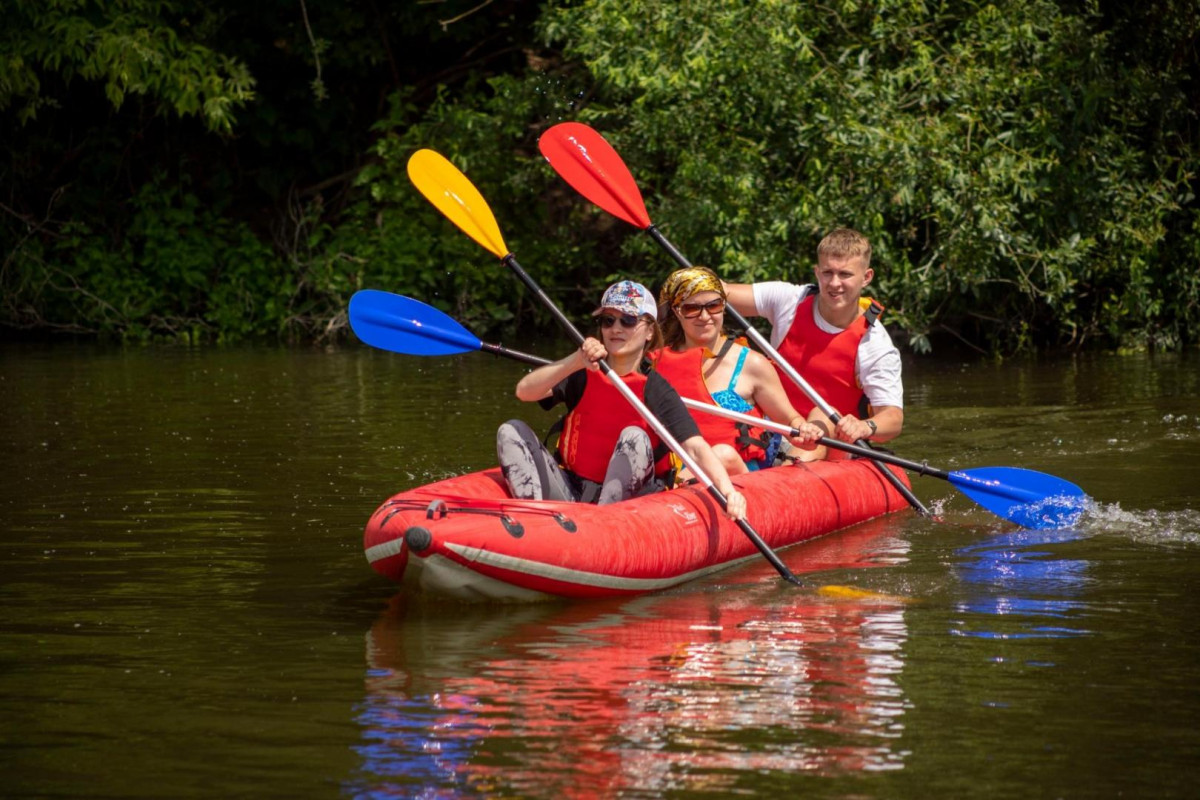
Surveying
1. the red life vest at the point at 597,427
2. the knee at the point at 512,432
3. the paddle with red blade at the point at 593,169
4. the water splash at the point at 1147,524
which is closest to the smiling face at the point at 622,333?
the red life vest at the point at 597,427

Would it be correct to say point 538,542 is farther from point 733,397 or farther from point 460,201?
point 460,201

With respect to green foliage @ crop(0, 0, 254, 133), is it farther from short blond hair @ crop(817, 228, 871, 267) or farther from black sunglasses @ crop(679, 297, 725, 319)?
black sunglasses @ crop(679, 297, 725, 319)

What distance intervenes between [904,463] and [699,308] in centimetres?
96

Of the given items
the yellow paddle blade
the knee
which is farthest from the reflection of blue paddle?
the knee

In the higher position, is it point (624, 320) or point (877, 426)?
point (624, 320)

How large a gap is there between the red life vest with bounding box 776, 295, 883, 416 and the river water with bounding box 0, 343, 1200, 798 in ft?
1.77

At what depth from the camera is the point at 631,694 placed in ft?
13.7

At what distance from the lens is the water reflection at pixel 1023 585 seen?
15.8 feet

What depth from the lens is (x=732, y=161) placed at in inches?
482

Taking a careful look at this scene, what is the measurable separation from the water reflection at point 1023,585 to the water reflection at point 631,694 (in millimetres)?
241

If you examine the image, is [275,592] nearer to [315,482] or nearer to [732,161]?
[315,482]

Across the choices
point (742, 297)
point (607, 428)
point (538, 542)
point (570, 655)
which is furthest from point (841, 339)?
point (570, 655)

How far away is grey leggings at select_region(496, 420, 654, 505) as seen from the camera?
5.59m

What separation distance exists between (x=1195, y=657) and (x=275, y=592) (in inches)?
101
